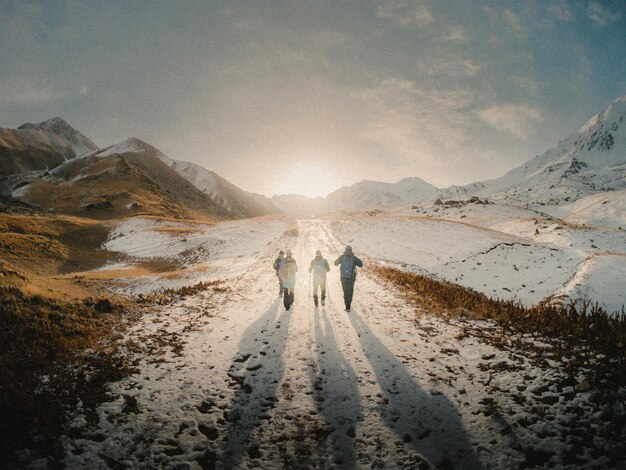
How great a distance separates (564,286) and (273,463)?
22.9 metres

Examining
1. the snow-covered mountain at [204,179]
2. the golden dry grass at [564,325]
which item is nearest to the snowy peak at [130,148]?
the snow-covered mountain at [204,179]

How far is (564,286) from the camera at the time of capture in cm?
1897

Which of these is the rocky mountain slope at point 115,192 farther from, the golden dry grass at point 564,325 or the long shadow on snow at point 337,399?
the long shadow on snow at point 337,399

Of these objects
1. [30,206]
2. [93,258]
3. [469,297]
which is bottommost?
[93,258]

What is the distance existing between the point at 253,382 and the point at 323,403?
5.88 ft

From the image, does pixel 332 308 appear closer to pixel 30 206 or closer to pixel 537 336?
pixel 537 336

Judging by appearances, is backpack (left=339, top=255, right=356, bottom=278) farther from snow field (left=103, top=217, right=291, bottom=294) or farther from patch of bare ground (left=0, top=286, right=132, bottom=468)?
snow field (left=103, top=217, right=291, bottom=294)

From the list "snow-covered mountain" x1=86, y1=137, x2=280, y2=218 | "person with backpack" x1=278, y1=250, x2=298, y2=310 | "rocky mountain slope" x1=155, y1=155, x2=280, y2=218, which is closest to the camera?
"person with backpack" x1=278, y1=250, x2=298, y2=310

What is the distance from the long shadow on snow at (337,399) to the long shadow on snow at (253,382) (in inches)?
40.2

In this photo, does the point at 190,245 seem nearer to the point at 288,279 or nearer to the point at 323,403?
the point at 288,279

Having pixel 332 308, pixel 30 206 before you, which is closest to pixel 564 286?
pixel 332 308

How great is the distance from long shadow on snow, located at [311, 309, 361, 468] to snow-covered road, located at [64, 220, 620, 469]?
1.0 inches

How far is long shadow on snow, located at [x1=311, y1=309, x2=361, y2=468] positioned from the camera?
15.1 ft

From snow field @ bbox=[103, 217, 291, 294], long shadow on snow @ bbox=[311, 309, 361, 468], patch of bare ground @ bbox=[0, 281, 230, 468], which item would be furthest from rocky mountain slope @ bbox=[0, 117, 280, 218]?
long shadow on snow @ bbox=[311, 309, 361, 468]
